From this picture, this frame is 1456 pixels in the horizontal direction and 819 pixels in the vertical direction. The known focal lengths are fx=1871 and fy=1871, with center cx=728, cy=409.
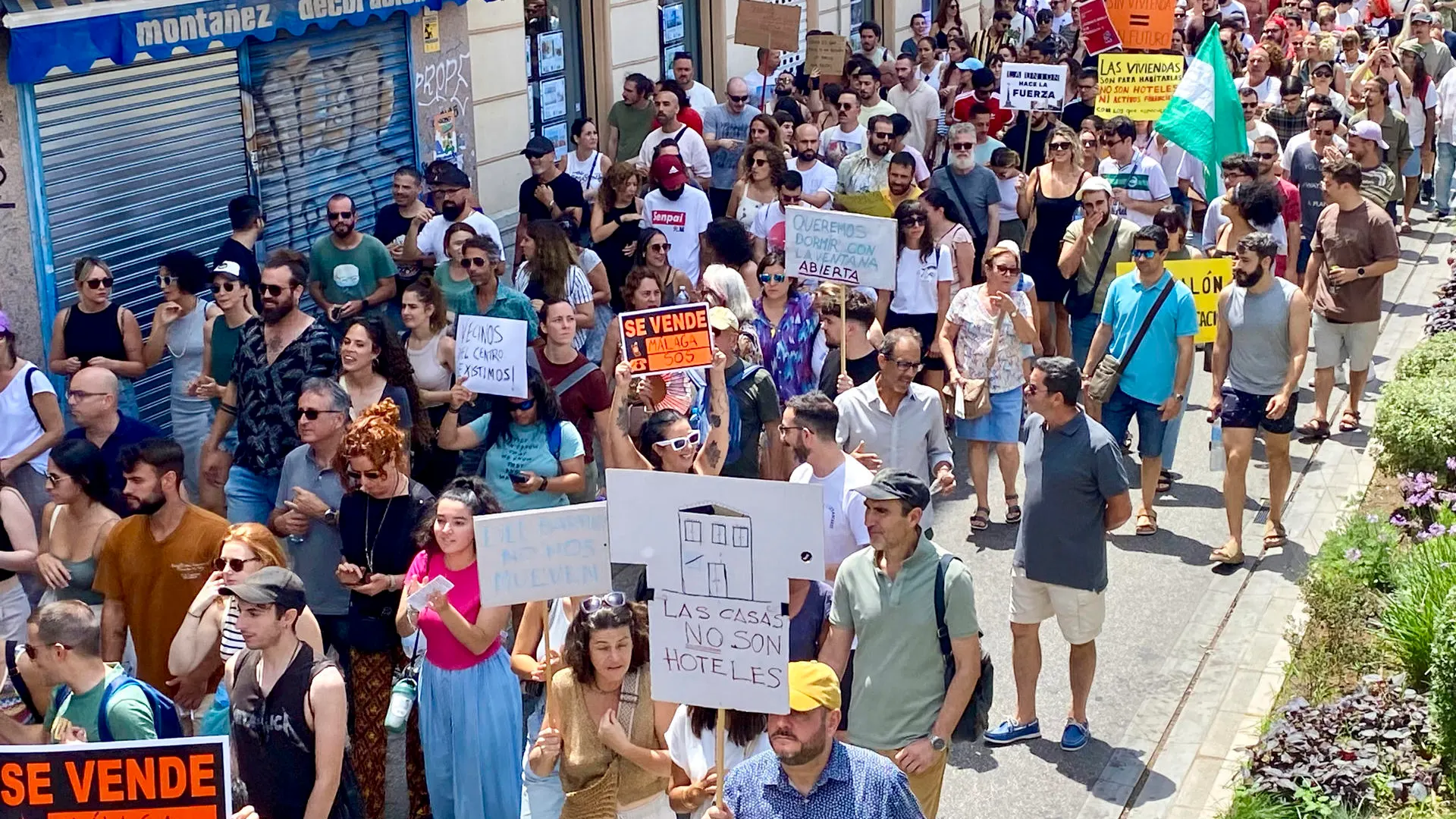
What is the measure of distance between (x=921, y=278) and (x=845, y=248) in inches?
33.5

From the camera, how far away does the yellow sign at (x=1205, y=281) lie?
34.1 ft

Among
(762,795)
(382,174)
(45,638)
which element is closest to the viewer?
(762,795)

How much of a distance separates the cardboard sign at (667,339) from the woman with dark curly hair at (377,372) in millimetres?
1013

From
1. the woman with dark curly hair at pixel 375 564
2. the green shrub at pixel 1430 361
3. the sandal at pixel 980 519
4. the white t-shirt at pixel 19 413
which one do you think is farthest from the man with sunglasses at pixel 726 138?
the woman with dark curly hair at pixel 375 564

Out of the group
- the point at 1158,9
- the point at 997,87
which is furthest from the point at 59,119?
the point at 1158,9

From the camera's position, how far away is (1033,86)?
1532 centimetres

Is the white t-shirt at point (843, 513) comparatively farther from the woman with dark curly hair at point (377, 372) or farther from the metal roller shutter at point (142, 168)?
the metal roller shutter at point (142, 168)

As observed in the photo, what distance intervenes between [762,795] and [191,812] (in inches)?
62.3

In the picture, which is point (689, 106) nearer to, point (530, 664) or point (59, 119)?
point (59, 119)

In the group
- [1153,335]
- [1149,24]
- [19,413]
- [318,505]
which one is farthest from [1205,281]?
[1149,24]

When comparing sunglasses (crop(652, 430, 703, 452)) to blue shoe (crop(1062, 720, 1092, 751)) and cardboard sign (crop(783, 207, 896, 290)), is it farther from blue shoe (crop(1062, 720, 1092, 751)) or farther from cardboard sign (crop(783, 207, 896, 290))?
cardboard sign (crop(783, 207, 896, 290))

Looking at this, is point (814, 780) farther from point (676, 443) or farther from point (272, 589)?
point (676, 443)

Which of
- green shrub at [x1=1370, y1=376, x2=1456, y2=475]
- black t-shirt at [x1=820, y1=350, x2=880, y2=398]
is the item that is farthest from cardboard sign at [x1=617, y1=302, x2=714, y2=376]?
green shrub at [x1=1370, y1=376, x2=1456, y2=475]

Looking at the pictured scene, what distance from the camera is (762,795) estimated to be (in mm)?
5027
